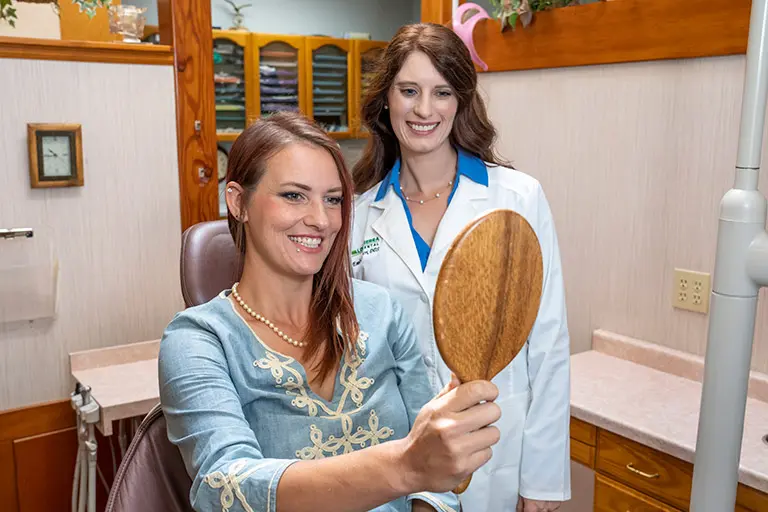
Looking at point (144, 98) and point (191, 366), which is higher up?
point (144, 98)

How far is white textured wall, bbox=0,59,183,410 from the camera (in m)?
2.17

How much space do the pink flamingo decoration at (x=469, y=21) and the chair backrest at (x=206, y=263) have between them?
133cm

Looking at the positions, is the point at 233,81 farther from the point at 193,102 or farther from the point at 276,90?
Answer: the point at 193,102

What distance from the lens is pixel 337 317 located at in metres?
1.21

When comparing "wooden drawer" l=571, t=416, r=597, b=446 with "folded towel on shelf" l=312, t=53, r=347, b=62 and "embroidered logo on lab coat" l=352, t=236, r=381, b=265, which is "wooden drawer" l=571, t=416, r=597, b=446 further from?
"folded towel on shelf" l=312, t=53, r=347, b=62

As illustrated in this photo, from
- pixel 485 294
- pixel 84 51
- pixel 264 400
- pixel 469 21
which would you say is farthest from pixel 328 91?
pixel 485 294

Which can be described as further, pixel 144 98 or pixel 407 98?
pixel 144 98

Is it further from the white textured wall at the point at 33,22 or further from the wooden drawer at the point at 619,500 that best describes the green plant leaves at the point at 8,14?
the wooden drawer at the point at 619,500

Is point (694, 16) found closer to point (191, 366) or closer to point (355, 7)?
point (191, 366)

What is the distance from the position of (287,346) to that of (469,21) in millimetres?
1696

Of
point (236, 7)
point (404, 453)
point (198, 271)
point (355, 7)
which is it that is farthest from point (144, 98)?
point (355, 7)

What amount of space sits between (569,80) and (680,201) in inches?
21.0

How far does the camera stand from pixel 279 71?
5.24 m

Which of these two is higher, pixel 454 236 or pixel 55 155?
pixel 55 155
